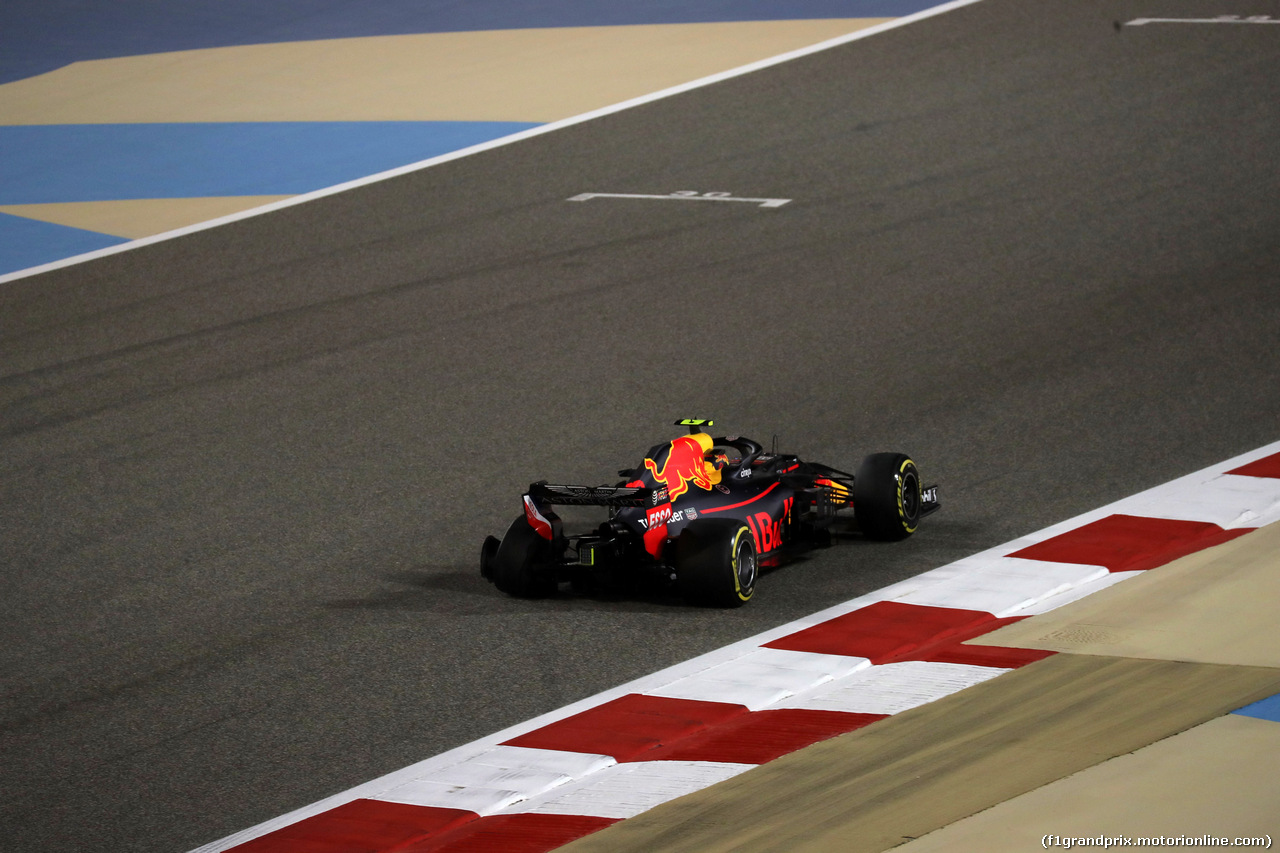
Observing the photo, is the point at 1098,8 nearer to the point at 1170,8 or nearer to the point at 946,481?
the point at 1170,8

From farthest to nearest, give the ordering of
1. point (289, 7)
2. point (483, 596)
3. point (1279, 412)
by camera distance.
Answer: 1. point (289, 7)
2. point (1279, 412)
3. point (483, 596)

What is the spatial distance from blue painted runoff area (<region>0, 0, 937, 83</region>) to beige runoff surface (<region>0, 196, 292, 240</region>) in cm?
645

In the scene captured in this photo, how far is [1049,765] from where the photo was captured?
207 inches

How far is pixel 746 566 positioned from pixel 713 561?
24 cm

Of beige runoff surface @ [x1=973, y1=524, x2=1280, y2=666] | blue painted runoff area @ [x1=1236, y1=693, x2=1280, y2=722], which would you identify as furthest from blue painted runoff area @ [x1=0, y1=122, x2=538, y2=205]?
blue painted runoff area @ [x1=1236, y1=693, x2=1280, y2=722]

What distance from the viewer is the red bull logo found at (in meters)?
7.32

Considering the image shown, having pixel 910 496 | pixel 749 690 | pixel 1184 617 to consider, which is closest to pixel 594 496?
pixel 749 690

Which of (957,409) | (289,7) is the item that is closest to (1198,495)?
(957,409)

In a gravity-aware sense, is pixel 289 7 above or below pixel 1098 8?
above

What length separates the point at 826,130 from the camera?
17.0 metres

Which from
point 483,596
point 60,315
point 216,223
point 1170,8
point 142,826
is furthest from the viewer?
point 1170,8

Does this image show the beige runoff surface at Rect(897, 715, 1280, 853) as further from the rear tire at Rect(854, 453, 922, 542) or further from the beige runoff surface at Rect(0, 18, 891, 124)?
the beige runoff surface at Rect(0, 18, 891, 124)

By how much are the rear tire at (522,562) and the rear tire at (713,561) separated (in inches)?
26.7

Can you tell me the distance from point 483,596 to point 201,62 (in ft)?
54.3
